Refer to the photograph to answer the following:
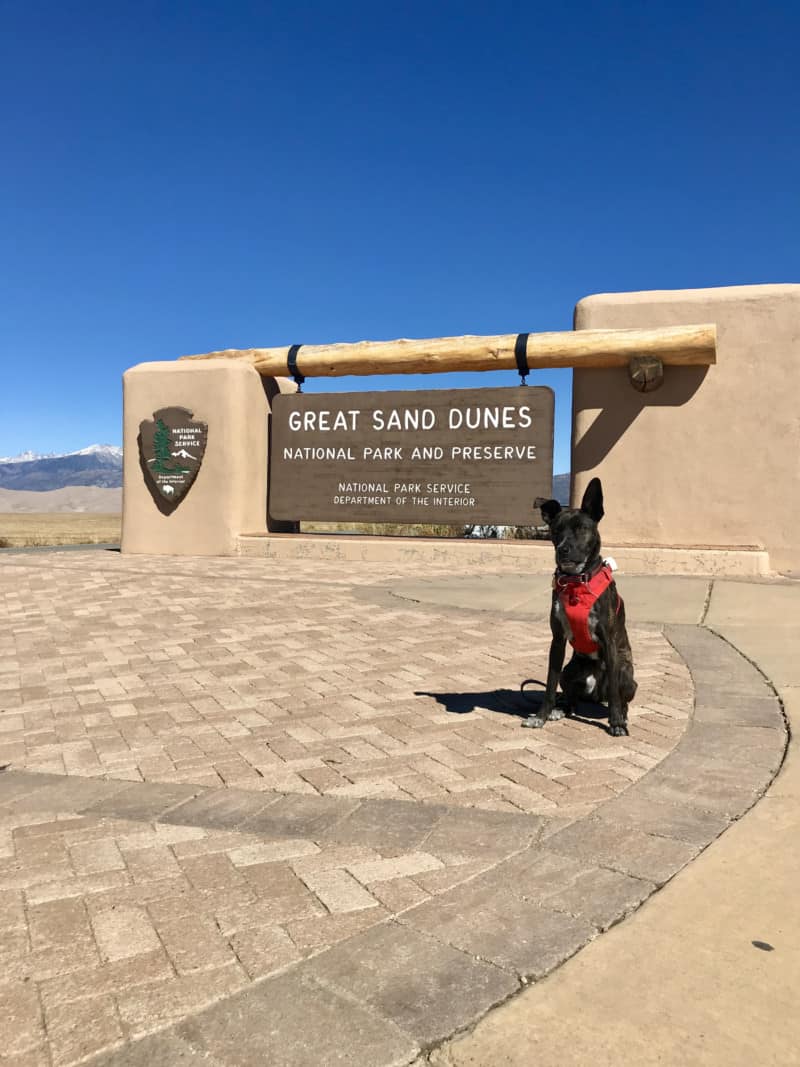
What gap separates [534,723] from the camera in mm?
3834

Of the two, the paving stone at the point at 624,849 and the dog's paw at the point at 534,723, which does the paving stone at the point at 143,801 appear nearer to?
the paving stone at the point at 624,849

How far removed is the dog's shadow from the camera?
4086 millimetres

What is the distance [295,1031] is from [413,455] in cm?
1162

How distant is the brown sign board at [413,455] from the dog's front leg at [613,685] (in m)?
8.61

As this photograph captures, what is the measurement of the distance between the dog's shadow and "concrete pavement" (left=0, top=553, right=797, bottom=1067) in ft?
0.08

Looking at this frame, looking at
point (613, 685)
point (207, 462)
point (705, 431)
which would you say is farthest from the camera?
point (207, 462)

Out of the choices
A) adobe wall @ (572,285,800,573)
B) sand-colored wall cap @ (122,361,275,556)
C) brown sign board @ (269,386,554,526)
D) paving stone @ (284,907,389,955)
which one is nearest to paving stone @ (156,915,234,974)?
paving stone @ (284,907,389,955)

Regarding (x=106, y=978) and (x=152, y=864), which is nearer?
(x=106, y=978)

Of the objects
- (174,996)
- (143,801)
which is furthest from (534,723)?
(174,996)

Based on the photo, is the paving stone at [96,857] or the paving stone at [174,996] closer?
the paving stone at [174,996]

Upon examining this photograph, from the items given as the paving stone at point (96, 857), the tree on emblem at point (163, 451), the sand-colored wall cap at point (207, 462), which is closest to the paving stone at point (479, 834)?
the paving stone at point (96, 857)

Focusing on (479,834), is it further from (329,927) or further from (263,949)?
(263,949)

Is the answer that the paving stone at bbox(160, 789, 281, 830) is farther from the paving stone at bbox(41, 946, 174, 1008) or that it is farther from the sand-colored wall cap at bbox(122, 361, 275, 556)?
the sand-colored wall cap at bbox(122, 361, 275, 556)

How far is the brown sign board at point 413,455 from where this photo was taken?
12.3 meters
